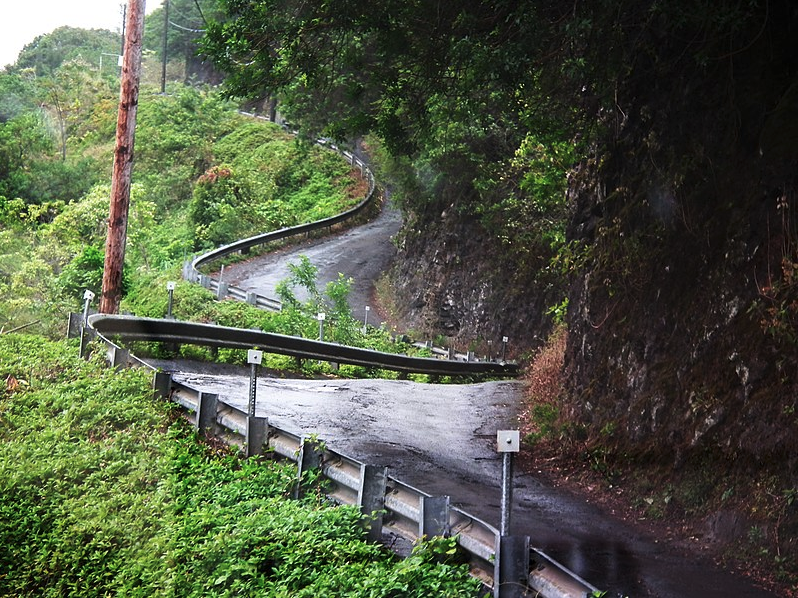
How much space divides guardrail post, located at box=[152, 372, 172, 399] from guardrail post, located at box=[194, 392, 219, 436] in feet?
4.51

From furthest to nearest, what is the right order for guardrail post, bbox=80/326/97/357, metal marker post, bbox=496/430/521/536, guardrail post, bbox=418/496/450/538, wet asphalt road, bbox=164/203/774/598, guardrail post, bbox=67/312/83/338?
guardrail post, bbox=67/312/83/338 < guardrail post, bbox=80/326/97/357 < wet asphalt road, bbox=164/203/774/598 < guardrail post, bbox=418/496/450/538 < metal marker post, bbox=496/430/521/536

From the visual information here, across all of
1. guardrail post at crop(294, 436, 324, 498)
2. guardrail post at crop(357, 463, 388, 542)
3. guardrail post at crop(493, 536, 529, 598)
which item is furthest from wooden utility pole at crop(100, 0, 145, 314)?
guardrail post at crop(493, 536, 529, 598)

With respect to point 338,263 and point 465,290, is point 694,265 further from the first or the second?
point 338,263

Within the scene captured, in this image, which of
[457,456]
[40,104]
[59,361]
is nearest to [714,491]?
[457,456]

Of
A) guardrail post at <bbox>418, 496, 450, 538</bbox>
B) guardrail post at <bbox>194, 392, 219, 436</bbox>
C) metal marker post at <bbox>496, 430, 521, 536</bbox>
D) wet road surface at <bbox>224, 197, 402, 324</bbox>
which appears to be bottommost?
wet road surface at <bbox>224, 197, 402, 324</bbox>

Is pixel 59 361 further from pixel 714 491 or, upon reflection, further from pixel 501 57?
pixel 714 491

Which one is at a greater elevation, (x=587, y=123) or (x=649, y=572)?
(x=587, y=123)

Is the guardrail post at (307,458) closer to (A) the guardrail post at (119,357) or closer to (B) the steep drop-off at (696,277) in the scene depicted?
(B) the steep drop-off at (696,277)

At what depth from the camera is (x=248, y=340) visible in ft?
66.9

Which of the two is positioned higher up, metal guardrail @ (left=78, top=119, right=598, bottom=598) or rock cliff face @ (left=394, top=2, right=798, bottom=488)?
rock cliff face @ (left=394, top=2, right=798, bottom=488)

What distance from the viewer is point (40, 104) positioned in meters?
66.2

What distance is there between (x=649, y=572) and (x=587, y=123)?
8.61m

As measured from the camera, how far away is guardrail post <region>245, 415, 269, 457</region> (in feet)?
38.5

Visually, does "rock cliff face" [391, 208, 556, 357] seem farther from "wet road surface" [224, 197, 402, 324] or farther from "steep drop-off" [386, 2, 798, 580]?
"steep drop-off" [386, 2, 798, 580]
